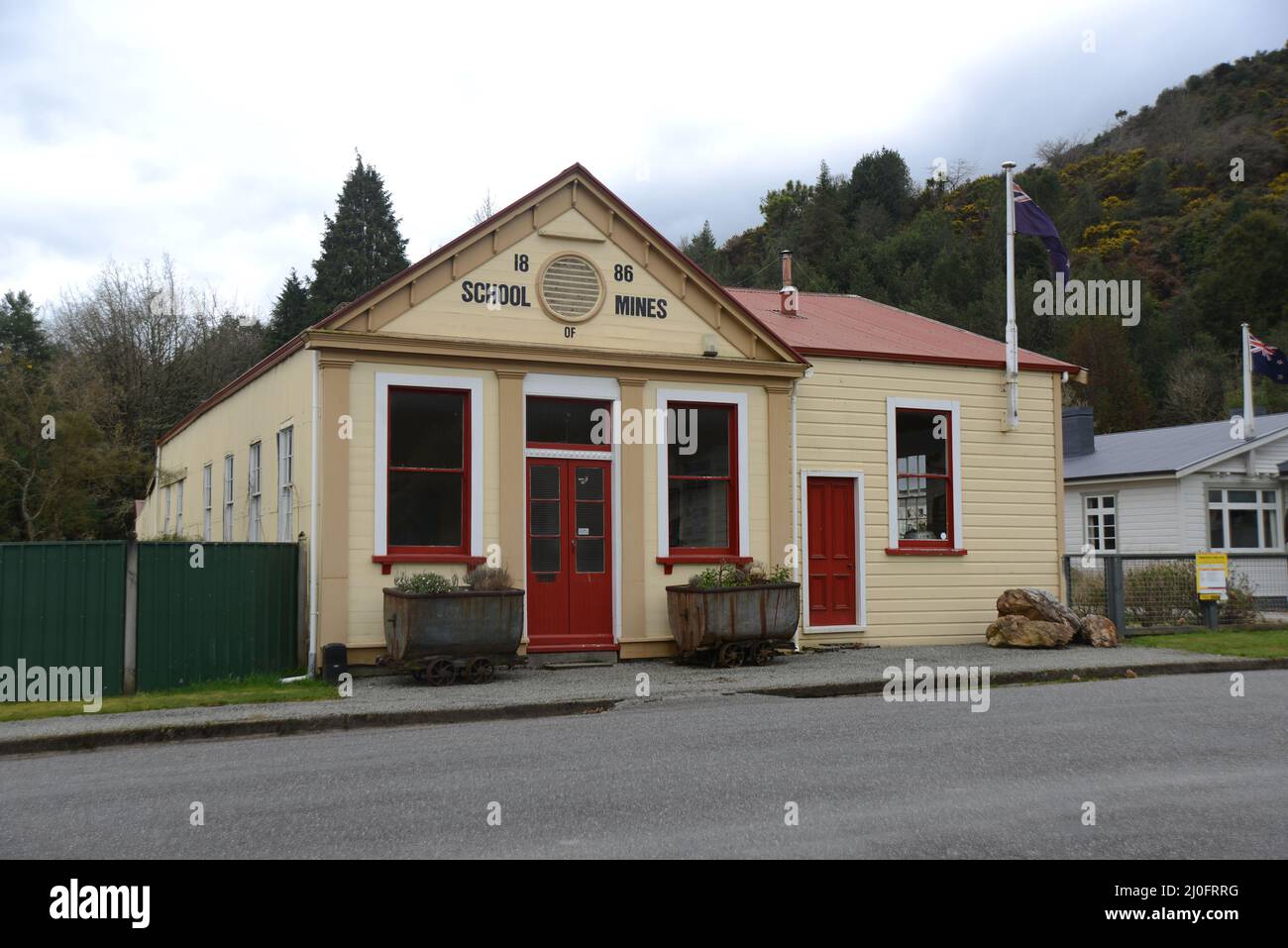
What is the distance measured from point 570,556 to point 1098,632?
7.78 metres

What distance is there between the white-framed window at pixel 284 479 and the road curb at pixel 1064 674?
21.3 ft

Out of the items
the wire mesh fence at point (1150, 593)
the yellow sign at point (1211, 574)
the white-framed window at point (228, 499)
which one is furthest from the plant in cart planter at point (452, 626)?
the yellow sign at point (1211, 574)

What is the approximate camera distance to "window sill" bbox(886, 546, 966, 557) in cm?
1803

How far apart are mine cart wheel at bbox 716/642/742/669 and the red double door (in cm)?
150

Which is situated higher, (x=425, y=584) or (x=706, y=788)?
(x=425, y=584)

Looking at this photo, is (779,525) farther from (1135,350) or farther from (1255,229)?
(1255,229)

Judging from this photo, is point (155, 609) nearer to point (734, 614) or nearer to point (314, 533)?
point (314, 533)

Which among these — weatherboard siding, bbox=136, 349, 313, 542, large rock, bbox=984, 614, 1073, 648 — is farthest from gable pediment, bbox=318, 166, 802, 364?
large rock, bbox=984, 614, 1073, 648

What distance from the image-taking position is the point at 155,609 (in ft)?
44.0

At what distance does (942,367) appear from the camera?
1869cm

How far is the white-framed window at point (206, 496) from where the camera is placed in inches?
871
